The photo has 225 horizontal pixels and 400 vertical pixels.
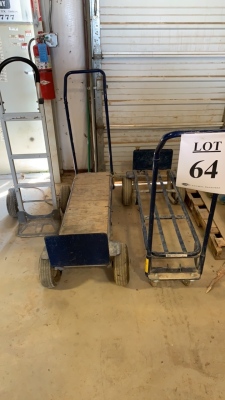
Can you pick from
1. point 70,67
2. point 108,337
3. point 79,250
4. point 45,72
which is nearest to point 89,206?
point 79,250

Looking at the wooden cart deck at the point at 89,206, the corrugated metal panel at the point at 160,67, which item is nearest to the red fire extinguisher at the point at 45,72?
the corrugated metal panel at the point at 160,67

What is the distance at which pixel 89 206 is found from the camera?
2.45 m

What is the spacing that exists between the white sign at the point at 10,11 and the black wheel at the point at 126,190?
2034mm

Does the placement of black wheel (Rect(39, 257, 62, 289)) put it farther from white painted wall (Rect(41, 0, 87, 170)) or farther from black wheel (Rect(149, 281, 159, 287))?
white painted wall (Rect(41, 0, 87, 170))

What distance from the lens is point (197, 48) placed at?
3.04m

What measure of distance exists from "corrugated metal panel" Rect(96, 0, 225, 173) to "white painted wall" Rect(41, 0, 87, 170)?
0.29m

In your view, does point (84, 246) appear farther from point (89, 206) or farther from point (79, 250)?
point (89, 206)

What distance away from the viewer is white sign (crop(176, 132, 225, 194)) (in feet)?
4.69

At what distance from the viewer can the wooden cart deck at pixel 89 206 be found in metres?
2.15

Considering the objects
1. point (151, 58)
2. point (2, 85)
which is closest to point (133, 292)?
point (151, 58)

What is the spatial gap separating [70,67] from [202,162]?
2.34 m

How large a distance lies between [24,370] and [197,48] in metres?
3.30

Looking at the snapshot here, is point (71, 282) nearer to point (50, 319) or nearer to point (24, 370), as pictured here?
point (50, 319)

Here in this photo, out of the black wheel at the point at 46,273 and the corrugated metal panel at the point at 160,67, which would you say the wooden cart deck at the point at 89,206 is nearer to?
the black wheel at the point at 46,273
